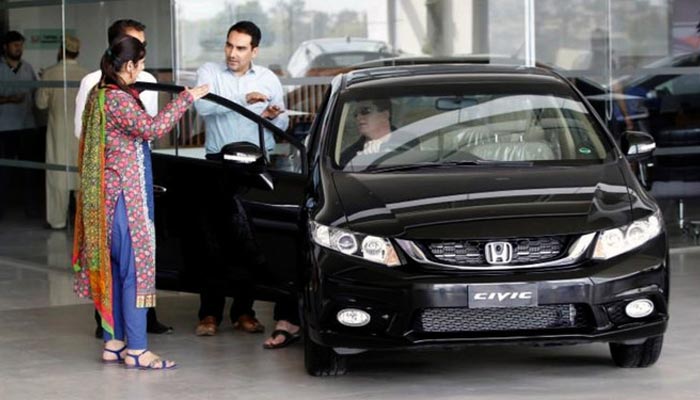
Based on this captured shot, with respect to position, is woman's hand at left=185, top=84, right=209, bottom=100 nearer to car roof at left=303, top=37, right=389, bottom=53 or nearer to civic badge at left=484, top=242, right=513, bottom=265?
civic badge at left=484, top=242, right=513, bottom=265

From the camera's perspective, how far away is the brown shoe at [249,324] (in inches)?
376

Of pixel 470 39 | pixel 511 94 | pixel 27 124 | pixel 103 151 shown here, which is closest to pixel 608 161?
pixel 511 94

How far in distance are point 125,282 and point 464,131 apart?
194 cm

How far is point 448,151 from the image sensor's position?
8.36 m

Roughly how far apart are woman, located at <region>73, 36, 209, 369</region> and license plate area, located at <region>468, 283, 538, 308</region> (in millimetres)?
1934

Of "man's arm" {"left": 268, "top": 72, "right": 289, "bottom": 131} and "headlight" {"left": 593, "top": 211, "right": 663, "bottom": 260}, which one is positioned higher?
"man's arm" {"left": 268, "top": 72, "right": 289, "bottom": 131}

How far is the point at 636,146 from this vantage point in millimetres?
8500

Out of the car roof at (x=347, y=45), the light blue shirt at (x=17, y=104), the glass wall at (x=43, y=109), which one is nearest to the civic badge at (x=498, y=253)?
the car roof at (x=347, y=45)

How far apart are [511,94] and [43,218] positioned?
779 centimetres

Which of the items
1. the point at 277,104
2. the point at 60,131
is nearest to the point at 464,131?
the point at 277,104

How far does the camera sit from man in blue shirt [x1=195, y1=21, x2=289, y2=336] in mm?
9492

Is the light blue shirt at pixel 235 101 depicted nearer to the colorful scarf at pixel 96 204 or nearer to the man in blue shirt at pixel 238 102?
the man in blue shirt at pixel 238 102

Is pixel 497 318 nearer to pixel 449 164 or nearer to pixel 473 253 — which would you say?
pixel 473 253

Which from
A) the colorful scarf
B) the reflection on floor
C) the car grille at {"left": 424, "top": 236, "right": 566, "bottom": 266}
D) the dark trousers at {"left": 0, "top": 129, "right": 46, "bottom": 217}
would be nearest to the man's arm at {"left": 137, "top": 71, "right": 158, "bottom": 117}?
the colorful scarf
